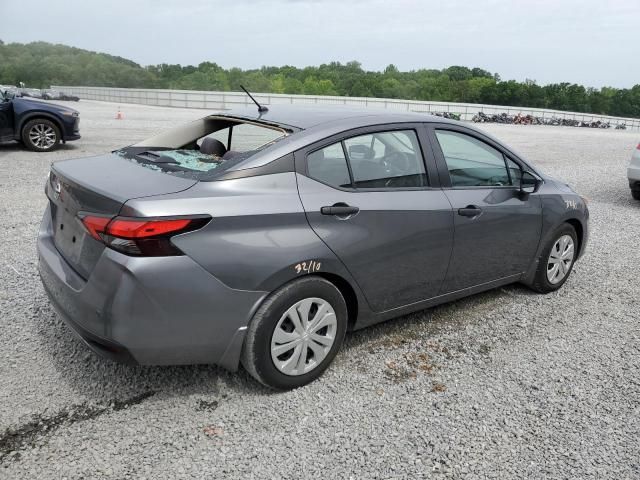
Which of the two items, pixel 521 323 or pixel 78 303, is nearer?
pixel 78 303

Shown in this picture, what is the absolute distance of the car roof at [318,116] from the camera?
3.36m

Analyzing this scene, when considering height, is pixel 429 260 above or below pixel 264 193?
below

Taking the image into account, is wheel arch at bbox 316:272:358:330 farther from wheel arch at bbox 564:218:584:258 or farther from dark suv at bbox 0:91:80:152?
dark suv at bbox 0:91:80:152

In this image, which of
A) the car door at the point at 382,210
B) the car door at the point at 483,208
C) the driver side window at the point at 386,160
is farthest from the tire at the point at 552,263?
the driver side window at the point at 386,160

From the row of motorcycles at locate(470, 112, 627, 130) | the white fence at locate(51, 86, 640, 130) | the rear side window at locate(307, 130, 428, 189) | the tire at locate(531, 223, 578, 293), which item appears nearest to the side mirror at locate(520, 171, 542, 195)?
the tire at locate(531, 223, 578, 293)

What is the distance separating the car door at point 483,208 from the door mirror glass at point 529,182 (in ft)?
0.14

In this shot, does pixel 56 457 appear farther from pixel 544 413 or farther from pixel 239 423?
pixel 544 413

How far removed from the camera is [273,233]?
2.83 m

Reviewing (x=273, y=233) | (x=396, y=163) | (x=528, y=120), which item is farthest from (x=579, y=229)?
(x=528, y=120)

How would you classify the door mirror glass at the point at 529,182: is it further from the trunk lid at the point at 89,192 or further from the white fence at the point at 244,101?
the white fence at the point at 244,101

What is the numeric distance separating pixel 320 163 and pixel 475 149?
148 cm

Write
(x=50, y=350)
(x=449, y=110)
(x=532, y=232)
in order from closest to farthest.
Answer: (x=50, y=350)
(x=532, y=232)
(x=449, y=110)

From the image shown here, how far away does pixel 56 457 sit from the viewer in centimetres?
252

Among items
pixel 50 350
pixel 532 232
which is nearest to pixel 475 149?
pixel 532 232
